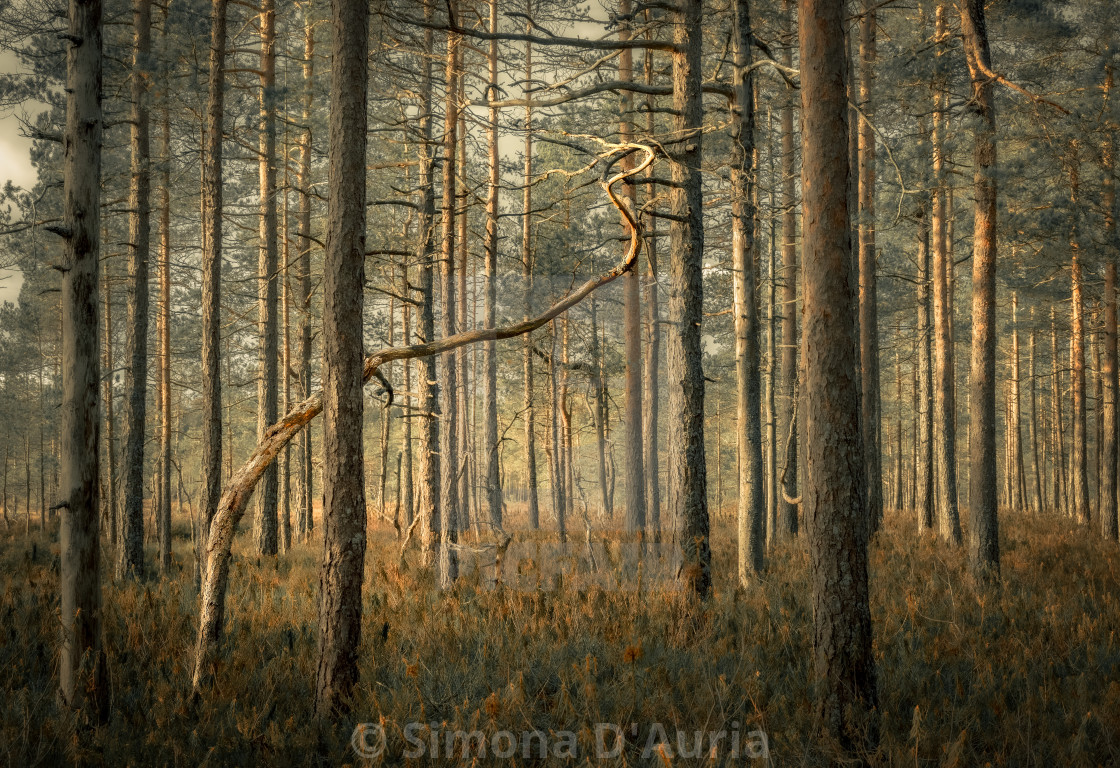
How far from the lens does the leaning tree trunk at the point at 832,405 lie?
14.0 ft

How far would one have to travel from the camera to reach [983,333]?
31.4 feet

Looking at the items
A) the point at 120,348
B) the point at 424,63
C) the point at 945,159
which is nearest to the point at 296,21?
the point at 424,63

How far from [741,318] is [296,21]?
1258 cm

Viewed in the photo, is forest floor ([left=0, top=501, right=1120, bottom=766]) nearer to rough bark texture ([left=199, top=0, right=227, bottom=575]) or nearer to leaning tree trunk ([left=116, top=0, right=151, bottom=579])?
leaning tree trunk ([left=116, top=0, right=151, bottom=579])

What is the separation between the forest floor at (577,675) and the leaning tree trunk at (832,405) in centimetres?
38

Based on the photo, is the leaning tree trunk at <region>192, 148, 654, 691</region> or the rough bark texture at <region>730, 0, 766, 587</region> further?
the rough bark texture at <region>730, 0, 766, 587</region>

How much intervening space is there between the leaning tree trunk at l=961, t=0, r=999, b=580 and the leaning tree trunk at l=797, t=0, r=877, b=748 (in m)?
6.23

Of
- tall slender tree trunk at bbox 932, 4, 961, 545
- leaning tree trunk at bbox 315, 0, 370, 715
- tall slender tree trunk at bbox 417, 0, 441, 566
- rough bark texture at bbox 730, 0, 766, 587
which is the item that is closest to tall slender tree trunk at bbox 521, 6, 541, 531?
tall slender tree trunk at bbox 417, 0, 441, 566

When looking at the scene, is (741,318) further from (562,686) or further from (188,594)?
(188,594)

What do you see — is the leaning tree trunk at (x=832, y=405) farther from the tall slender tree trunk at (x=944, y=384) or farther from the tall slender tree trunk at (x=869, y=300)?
the tall slender tree trunk at (x=944, y=384)

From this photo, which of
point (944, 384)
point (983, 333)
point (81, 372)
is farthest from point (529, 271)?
point (81, 372)

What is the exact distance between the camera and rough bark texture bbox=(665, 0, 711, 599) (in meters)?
6.99

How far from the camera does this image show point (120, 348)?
29.1m

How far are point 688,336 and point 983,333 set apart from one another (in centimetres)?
536
